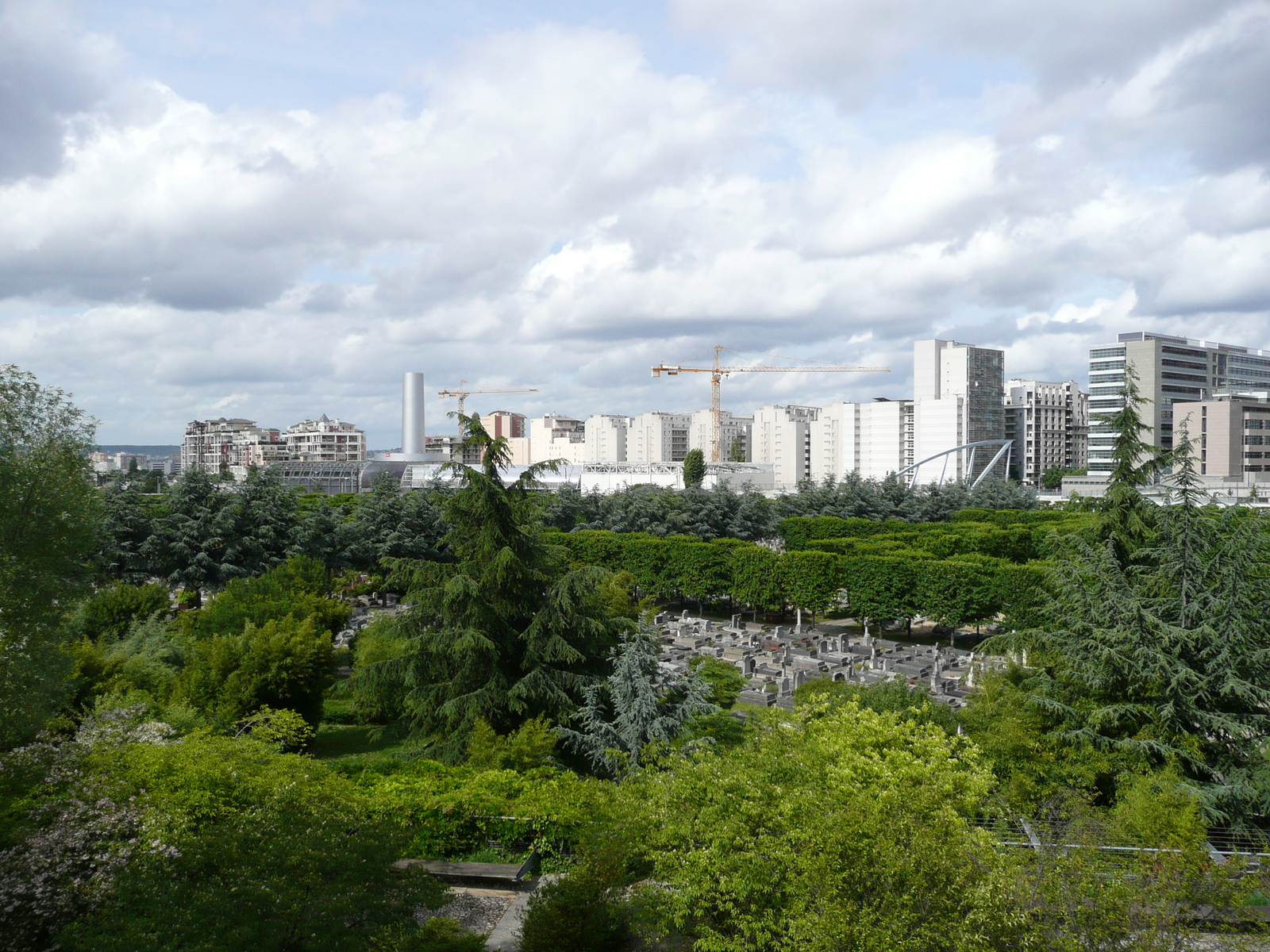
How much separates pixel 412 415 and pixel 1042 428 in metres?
120

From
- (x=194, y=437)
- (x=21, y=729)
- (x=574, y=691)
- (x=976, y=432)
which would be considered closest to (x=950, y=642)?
(x=574, y=691)

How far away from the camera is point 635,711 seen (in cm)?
1692

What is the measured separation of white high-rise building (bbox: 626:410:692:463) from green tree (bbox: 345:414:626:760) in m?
169

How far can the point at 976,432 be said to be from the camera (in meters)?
132

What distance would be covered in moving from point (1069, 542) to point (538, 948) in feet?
54.8

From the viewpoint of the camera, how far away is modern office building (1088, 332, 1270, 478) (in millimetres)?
105188

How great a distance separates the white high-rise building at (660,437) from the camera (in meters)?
192

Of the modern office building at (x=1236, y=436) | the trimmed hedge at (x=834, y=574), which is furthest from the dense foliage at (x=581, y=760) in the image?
the modern office building at (x=1236, y=436)

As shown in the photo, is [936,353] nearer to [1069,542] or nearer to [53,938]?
[1069,542]

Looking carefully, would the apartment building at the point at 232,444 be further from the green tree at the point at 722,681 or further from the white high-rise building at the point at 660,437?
the green tree at the point at 722,681

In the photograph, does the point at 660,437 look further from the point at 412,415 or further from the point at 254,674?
the point at 254,674

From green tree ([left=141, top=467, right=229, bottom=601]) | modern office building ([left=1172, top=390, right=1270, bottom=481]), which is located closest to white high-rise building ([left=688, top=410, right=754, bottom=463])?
modern office building ([left=1172, top=390, right=1270, bottom=481])

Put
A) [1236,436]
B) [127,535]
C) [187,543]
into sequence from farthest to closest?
[1236,436], [127,535], [187,543]

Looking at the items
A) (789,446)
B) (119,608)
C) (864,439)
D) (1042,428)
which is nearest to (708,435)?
(789,446)
